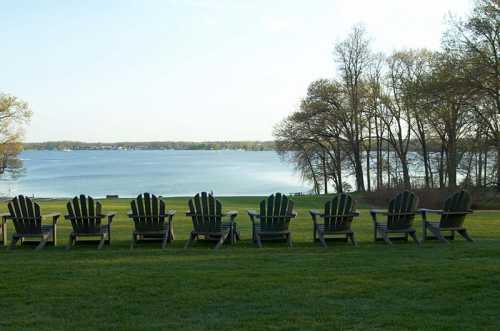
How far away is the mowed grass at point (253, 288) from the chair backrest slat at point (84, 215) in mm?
467

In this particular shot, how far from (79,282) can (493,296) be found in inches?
163

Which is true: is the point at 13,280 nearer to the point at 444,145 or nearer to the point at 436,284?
the point at 436,284

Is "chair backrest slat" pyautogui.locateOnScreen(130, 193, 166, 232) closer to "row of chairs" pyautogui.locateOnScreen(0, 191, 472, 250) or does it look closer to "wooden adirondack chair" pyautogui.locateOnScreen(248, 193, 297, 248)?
"row of chairs" pyautogui.locateOnScreen(0, 191, 472, 250)

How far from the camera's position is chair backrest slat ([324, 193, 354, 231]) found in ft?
29.7

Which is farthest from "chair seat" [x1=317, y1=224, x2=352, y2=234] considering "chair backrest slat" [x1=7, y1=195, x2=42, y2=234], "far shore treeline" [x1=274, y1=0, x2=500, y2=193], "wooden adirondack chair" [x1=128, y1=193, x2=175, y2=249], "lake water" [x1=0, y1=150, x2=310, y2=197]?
"lake water" [x1=0, y1=150, x2=310, y2=197]

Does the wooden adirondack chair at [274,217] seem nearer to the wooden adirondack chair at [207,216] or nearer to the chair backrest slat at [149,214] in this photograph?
the wooden adirondack chair at [207,216]

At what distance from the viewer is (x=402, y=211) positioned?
30.5 feet

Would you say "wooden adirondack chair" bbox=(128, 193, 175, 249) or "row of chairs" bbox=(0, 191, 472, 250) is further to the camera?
"wooden adirondack chair" bbox=(128, 193, 175, 249)

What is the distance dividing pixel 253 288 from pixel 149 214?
3774 mm

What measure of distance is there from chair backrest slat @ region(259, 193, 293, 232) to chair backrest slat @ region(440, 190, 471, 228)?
8.51ft

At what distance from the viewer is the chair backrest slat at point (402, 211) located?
923 centimetres

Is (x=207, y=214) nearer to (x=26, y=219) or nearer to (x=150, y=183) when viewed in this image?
(x=26, y=219)

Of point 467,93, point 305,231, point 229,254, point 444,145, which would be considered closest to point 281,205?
point 229,254

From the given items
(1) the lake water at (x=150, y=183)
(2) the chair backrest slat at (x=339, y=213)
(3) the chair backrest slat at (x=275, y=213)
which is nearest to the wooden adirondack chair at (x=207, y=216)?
(3) the chair backrest slat at (x=275, y=213)
